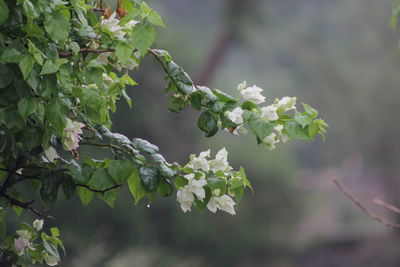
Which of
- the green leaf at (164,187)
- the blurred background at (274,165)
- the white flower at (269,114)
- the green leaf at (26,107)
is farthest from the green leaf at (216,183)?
the blurred background at (274,165)

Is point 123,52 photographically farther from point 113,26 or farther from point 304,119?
point 304,119

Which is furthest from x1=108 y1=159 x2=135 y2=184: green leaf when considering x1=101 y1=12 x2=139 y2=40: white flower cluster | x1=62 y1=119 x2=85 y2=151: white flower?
x1=101 y1=12 x2=139 y2=40: white flower cluster

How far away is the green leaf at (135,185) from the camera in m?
1.62

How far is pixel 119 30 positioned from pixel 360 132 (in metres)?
12.1

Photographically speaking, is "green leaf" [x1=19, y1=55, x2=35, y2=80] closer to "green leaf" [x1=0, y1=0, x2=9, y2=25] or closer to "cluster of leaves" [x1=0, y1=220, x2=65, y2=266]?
"green leaf" [x1=0, y1=0, x2=9, y2=25]

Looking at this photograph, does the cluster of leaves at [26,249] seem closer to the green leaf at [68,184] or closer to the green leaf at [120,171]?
the green leaf at [68,184]

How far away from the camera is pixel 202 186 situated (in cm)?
158

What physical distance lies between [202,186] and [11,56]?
1.86ft

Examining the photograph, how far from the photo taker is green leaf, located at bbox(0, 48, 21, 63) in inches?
54.4

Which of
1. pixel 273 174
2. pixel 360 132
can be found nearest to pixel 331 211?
pixel 360 132

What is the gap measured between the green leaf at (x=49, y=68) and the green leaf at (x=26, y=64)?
0.03m

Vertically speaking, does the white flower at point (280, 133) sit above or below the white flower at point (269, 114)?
below

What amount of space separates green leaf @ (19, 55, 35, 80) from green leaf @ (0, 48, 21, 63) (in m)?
0.02

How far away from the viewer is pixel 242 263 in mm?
11172
